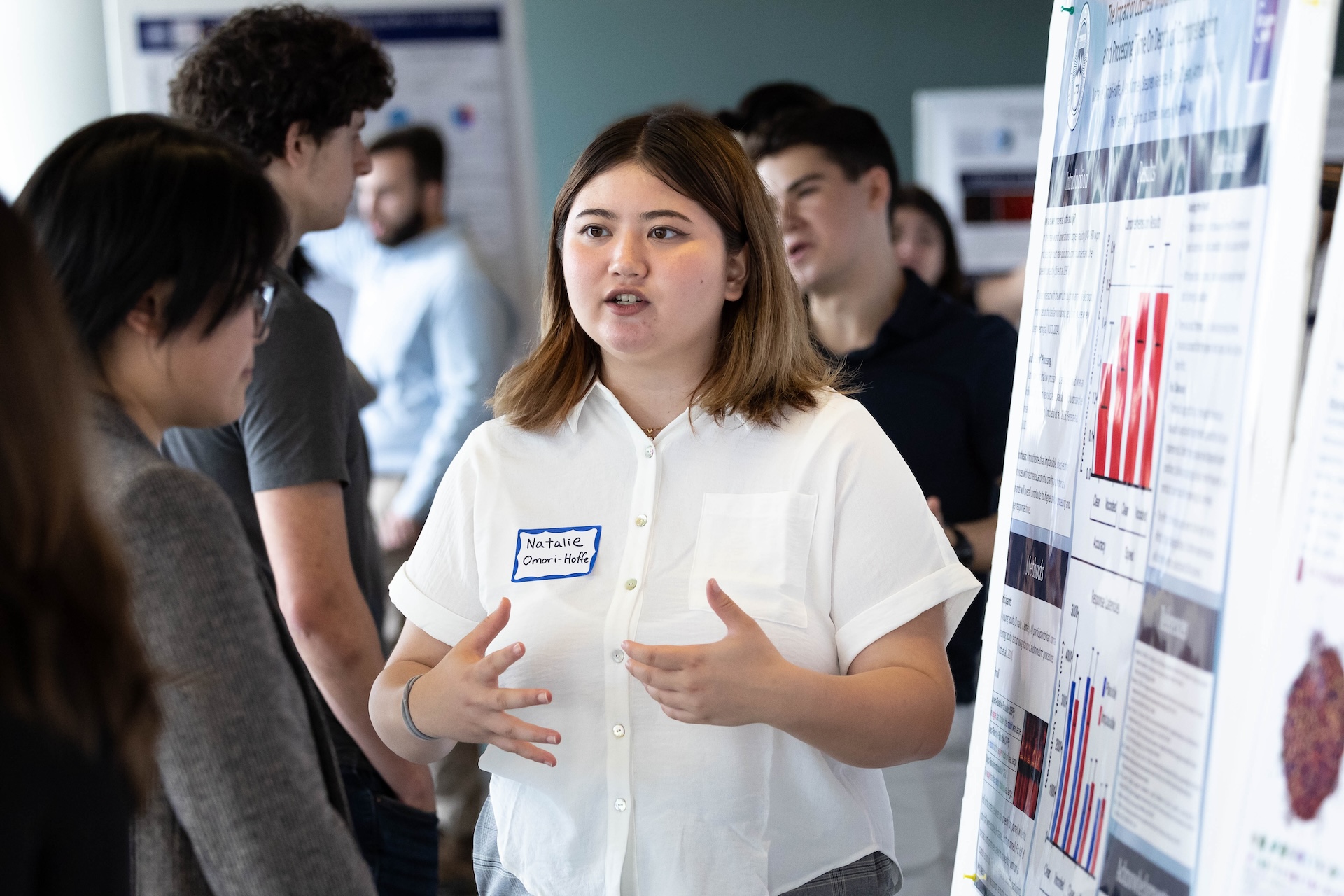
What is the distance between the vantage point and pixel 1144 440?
1201mm

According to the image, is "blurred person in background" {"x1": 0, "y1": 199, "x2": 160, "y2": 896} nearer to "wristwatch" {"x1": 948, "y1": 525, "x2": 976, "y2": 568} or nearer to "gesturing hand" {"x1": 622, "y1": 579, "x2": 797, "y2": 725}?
"gesturing hand" {"x1": 622, "y1": 579, "x2": 797, "y2": 725}

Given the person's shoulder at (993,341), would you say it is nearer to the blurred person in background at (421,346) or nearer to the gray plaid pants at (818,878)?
the gray plaid pants at (818,878)

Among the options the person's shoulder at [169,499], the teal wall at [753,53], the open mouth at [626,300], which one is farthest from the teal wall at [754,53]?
the person's shoulder at [169,499]

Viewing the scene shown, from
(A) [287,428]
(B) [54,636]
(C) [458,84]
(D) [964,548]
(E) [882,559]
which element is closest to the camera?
(B) [54,636]

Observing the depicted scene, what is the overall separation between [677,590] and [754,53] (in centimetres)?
507

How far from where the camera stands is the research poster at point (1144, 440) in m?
1.02

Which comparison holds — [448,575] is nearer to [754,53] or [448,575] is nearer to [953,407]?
[953,407]

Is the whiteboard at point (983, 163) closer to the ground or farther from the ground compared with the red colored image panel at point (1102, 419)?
farther from the ground

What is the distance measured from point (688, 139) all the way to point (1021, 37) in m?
5.25

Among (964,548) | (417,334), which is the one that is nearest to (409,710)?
(964,548)

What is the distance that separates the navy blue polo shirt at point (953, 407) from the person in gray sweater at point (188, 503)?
1.33 metres

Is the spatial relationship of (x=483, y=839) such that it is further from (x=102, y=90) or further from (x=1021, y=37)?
(x=1021, y=37)

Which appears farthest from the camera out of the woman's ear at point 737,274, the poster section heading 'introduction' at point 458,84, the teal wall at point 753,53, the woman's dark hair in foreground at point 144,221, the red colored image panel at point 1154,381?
the teal wall at point 753,53

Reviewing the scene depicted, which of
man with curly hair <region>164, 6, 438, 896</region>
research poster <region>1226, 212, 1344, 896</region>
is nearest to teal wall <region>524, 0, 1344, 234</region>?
man with curly hair <region>164, 6, 438, 896</region>
